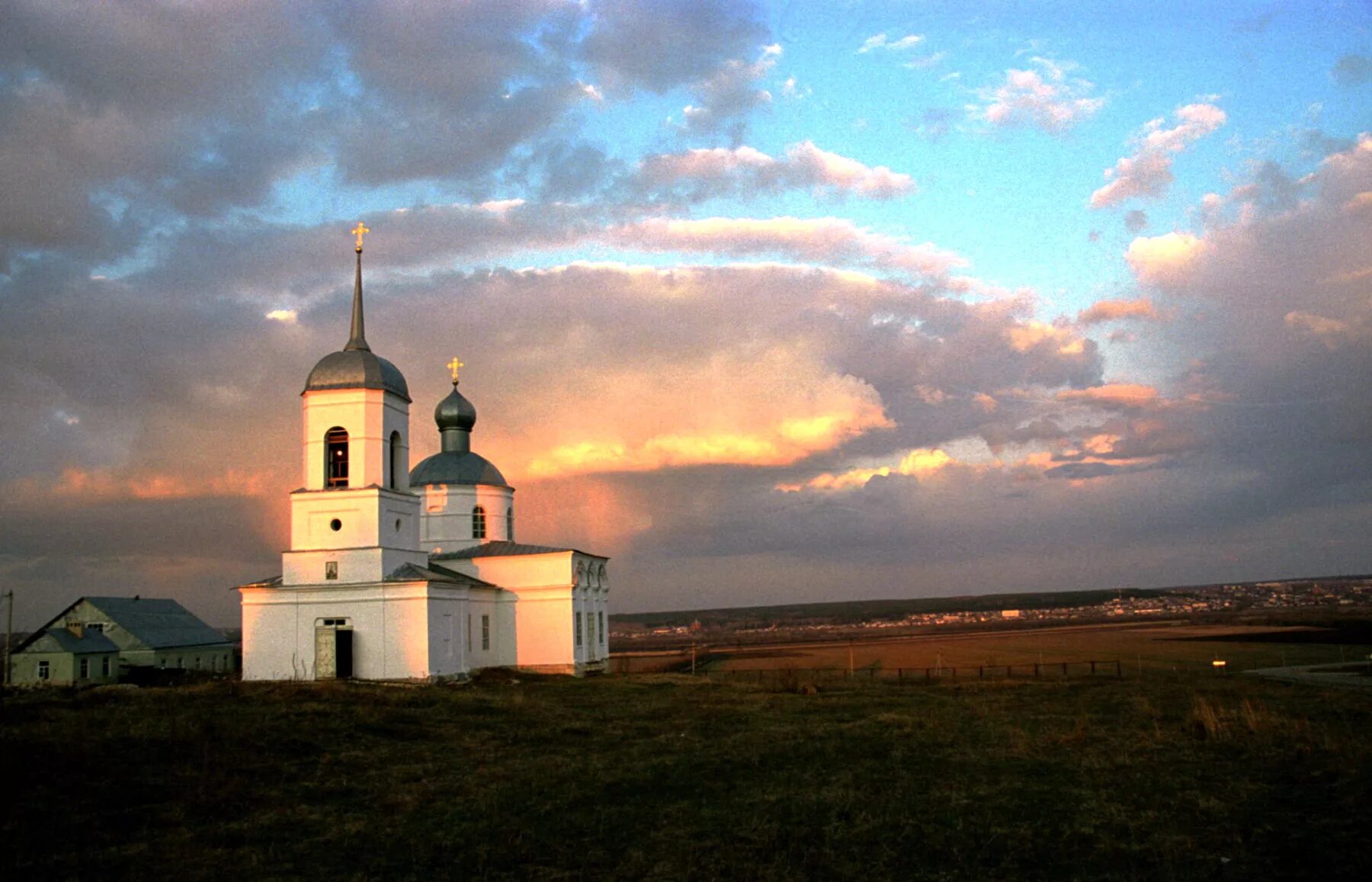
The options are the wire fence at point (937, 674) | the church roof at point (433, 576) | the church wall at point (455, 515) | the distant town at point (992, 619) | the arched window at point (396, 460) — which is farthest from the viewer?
the distant town at point (992, 619)

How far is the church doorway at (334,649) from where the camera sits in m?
33.1

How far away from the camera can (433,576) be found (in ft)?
111

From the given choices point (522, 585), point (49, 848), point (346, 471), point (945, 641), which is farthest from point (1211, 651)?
point (49, 848)

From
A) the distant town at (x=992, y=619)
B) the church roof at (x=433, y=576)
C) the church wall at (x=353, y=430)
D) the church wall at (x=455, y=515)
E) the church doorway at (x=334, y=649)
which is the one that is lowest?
Result: the distant town at (x=992, y=619)

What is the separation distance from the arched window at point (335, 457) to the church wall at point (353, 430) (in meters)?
0.13

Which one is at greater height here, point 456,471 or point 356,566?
point 456,471

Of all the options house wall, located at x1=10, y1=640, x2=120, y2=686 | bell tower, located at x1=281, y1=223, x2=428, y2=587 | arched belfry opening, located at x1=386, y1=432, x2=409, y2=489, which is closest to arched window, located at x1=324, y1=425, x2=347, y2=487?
bell tower, located at x1=281, y1=223, x2=428, y2=587

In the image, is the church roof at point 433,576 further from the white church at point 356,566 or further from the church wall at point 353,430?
the church wall at point 353,430

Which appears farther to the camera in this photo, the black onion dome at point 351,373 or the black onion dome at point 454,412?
the black onion dome at point 454,412

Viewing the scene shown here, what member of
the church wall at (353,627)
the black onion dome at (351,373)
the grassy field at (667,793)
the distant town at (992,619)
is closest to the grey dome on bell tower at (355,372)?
the black onion dome at (351,373)

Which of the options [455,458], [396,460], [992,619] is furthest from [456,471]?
[992,619]

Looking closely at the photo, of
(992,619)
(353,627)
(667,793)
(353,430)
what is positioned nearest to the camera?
(667,793)

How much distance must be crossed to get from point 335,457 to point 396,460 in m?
2.02

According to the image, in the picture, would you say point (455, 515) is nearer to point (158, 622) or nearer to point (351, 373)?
A: point (351, 373)
